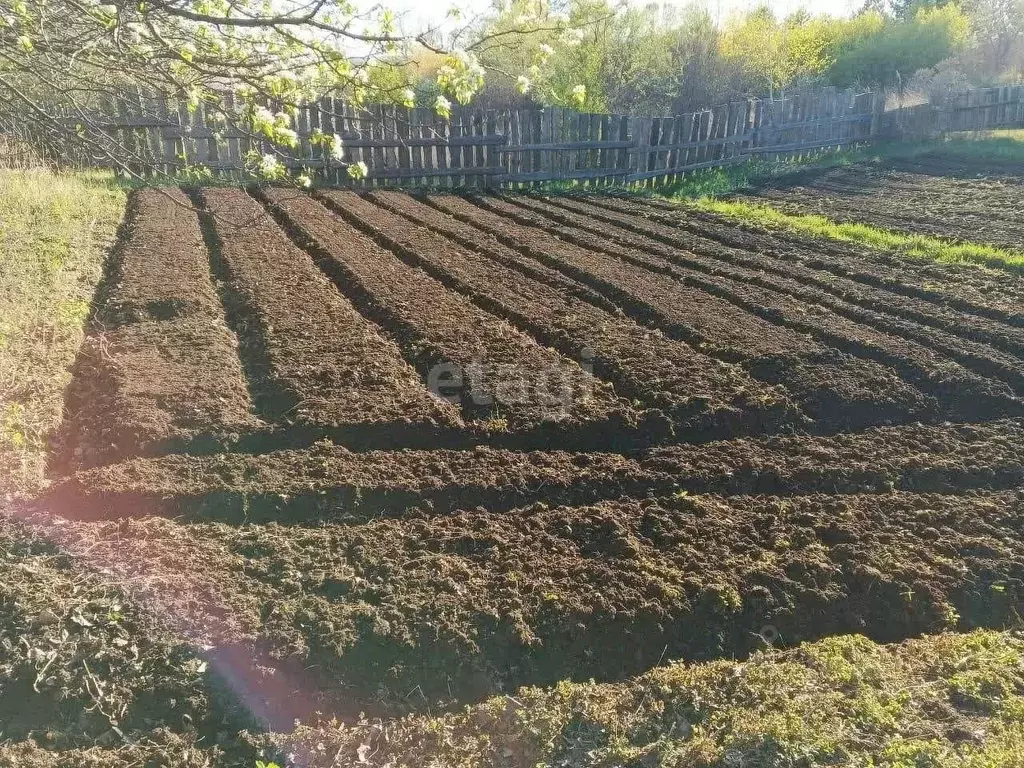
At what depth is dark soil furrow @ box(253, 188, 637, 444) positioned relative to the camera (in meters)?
4.38

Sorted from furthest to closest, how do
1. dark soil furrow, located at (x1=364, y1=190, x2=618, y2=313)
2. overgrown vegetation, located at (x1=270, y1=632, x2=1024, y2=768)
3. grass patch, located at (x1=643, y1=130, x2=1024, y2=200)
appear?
grass patch, located at (x1=643, y1=130, x2=1024, y2=200) < dark soil furrow, located at (x1=364, y1=190, x2=618, y2=313) < overgrown vegetation, located at (x1=270, y1=632, x2=1024, y2=768)

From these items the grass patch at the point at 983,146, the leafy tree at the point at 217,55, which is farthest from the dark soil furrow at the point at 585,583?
the grass patch at the point at 983,146

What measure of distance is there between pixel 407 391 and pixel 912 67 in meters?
25.8

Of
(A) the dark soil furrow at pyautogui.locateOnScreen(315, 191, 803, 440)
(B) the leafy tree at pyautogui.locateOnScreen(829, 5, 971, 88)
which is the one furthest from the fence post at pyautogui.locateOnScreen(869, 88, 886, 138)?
(A) the dark soil furrow at pyautogui.locateOnScreen(315, 191, 803, 440)

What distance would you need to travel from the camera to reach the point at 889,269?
7688 millimetres

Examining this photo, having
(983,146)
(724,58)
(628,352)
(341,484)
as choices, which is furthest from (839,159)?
(341,484)

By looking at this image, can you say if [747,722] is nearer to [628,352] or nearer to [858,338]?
[628,352]

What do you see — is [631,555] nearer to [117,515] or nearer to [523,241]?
[117,515]

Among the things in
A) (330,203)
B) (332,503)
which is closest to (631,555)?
(332,503)

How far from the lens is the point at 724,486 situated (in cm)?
382

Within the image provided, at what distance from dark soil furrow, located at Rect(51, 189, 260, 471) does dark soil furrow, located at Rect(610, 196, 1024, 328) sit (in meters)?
5.92

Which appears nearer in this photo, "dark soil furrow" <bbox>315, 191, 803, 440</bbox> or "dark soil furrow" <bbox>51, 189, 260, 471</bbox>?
"dark soil furrow" <bbox>51, 189, 260, 471</bbox>

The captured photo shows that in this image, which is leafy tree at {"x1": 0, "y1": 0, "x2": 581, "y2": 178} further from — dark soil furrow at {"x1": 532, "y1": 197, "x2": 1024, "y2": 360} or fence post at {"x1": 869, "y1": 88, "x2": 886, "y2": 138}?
fence post at {"x1": 869, "y1": 88, "x2": 886, "y2": 138}

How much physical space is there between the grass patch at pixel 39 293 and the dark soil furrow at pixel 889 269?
691 cm
